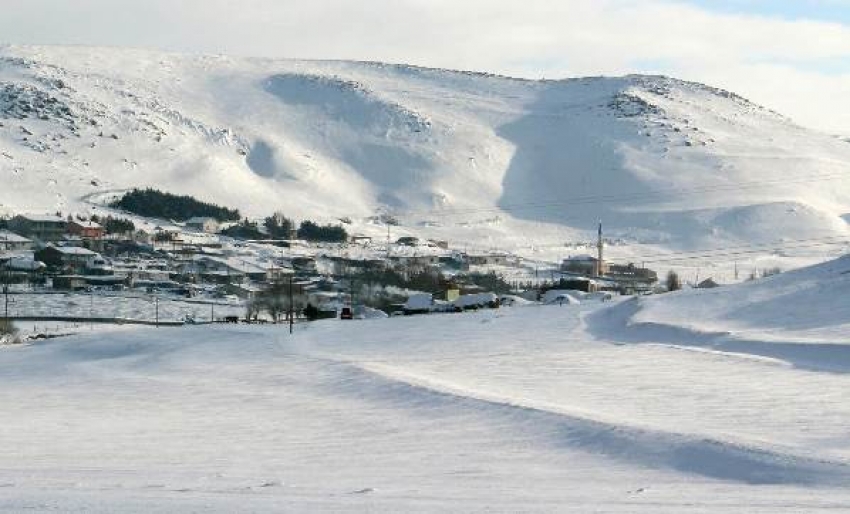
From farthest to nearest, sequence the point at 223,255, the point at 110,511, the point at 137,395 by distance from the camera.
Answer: the point at 223,255 < the point at 137,395 < the point at 110,511

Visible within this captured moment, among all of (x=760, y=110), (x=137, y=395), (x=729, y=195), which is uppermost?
(x=760, y=110)

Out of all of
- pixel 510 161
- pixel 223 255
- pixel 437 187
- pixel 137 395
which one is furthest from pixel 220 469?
pixel 510 161

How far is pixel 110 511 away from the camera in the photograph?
1068 centimetres

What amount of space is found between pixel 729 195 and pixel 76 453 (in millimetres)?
123516

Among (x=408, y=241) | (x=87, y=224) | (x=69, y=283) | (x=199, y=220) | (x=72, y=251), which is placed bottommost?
(x=69, y=283)

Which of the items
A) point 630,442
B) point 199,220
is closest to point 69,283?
point 199,220

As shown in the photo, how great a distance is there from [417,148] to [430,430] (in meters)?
128

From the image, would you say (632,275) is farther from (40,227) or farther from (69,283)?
(40,227)

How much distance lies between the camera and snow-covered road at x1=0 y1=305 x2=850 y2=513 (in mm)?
12352

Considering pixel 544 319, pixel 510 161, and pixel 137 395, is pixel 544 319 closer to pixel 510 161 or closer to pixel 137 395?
pixel 137 395

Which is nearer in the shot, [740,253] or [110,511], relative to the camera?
[110,511]

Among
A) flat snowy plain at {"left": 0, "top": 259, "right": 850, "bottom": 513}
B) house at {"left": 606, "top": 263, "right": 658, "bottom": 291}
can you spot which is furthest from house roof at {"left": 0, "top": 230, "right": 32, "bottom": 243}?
flat snowy plain at {"left": 0, "top": 259, "right": 850, "bottom": 513}

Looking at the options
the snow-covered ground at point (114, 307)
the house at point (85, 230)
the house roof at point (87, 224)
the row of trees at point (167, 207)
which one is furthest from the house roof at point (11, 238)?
the snow-covered ground at point (114, 307)

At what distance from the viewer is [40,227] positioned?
91.4 meters
